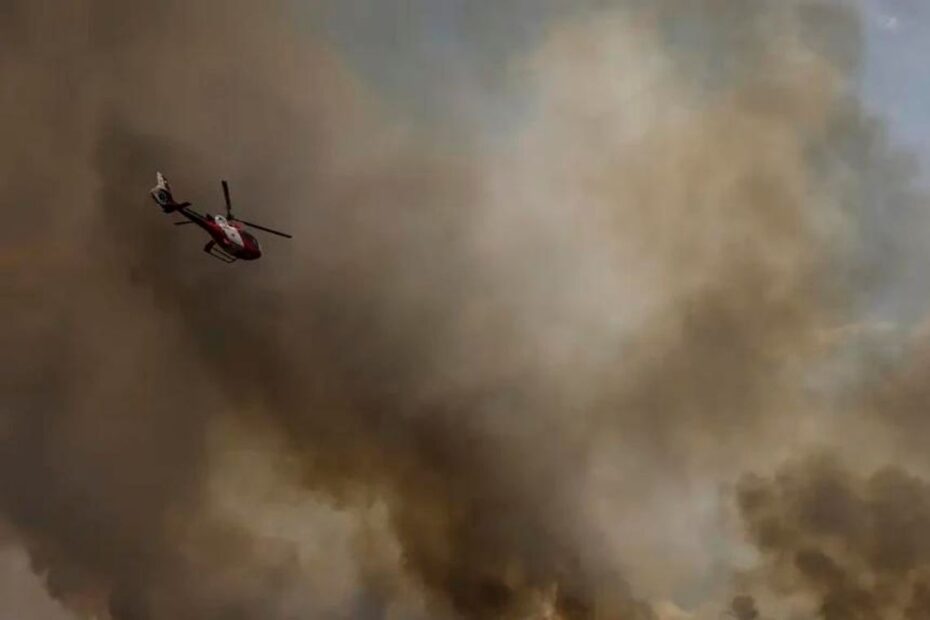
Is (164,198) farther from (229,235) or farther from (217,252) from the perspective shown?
(217,252)

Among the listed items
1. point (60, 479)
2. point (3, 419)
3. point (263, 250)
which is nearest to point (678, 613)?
point (263, 250)

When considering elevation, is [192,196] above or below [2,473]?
above

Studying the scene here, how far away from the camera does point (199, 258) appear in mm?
31141

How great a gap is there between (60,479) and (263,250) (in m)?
10.6

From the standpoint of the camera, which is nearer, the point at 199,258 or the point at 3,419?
the point at 3,419

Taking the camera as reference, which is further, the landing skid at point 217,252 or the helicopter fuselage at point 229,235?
the helicopter fuselage at point 229,235

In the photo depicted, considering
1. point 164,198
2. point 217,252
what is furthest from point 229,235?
point 217,252

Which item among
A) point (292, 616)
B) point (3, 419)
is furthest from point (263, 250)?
point (292, 616)

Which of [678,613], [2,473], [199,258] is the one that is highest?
[199,258]

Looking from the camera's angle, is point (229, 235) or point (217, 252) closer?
point (229, 235)

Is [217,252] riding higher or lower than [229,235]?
higher

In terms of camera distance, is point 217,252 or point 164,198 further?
point 217,252

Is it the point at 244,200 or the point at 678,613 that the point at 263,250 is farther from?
the point at 678,613

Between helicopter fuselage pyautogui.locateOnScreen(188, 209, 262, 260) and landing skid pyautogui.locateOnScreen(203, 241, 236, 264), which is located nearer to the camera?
landing skid pyautogui.locateOnScreen(203, 241, 236, 264)
